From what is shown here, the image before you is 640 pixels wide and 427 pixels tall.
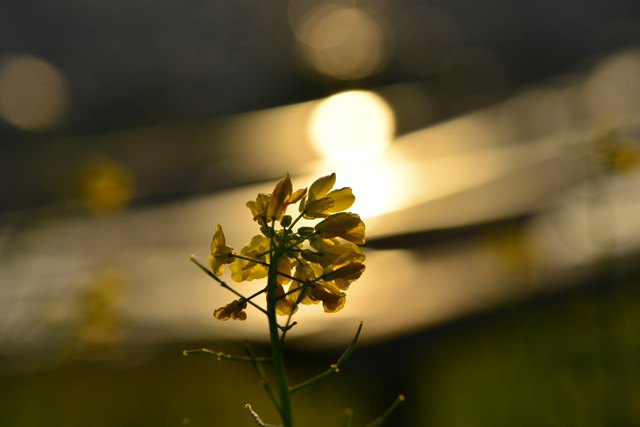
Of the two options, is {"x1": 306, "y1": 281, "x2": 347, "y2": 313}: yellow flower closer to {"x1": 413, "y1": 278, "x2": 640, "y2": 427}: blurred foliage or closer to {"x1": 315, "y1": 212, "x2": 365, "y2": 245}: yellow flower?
{"x1": 315, "y1": 212, "x2": 365, "y2": 245}: yellow flower

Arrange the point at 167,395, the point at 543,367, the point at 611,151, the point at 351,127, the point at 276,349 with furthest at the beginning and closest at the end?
the point at 351,127, the point at 167,395, the point at 543,367, the point at 611,151, the point at 276,349

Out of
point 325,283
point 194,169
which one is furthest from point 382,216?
point 194,169

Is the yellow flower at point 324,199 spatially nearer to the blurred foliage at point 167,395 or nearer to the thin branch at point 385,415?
the thin branch at point 385,415

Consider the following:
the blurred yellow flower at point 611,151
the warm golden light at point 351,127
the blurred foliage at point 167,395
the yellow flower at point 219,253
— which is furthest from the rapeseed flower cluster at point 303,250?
the warm golden light at point 351,127

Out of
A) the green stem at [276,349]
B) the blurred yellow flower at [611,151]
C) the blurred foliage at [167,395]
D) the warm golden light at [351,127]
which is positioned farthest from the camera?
the warm golden light at [351,127]

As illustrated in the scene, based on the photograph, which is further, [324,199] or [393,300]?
[393,300]

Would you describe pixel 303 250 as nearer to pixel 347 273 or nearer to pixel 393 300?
pixel 347 273

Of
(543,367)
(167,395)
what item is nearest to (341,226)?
(543,367)

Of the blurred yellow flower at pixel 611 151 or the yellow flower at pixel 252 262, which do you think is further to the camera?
the blurred yellow flower at pixel 611 151
